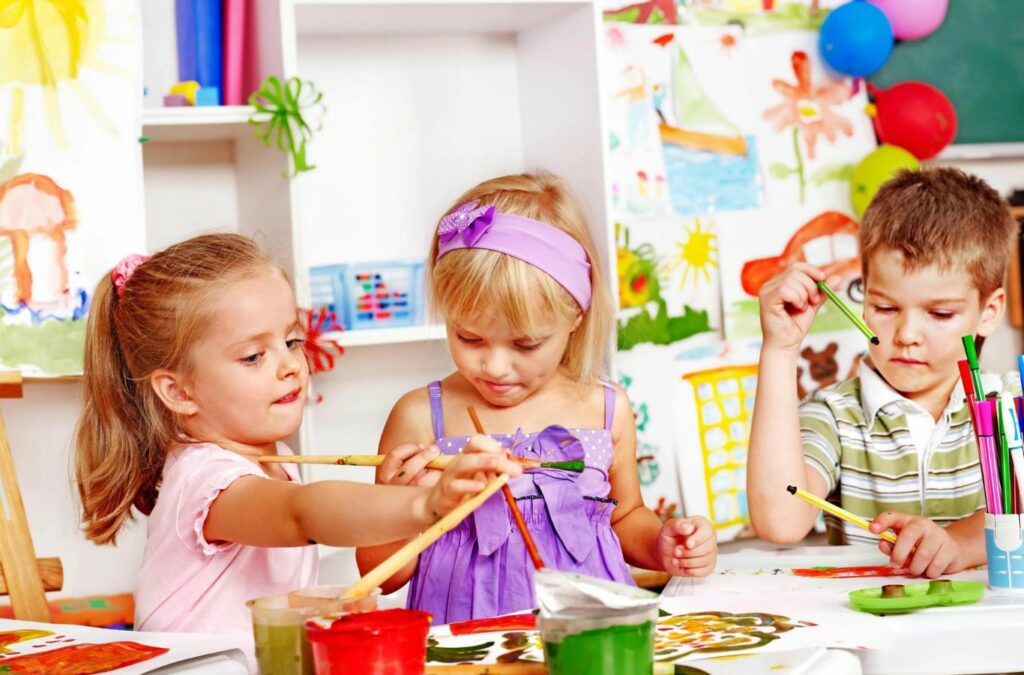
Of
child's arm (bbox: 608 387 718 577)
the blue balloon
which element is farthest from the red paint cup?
the blue balloon

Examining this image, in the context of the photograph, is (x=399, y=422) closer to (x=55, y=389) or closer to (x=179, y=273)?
(x=179, y=273)

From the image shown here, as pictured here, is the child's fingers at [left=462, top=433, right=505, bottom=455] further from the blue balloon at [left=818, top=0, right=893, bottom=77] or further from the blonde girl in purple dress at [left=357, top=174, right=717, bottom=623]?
the blue balloon at [left=818, top=0, right=893, bottom=77]

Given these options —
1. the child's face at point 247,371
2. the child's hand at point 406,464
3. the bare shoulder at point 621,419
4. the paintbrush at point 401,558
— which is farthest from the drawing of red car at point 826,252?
the paintbrush at point 401,558

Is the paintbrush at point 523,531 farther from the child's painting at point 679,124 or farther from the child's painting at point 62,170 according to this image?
the child's painting at point 679,124

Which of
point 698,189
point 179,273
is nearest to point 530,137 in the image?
point 698,189

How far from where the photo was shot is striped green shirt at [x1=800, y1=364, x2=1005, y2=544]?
1.53 metres

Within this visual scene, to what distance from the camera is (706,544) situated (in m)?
1.30

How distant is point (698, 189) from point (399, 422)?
3.66 feet

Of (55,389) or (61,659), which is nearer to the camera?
(61,659)

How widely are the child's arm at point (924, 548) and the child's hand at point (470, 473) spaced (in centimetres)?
47

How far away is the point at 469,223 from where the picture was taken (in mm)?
1456

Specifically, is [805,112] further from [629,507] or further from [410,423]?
[410,423]

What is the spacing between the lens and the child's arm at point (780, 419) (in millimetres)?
1452

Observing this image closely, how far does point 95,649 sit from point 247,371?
393 millimetres
